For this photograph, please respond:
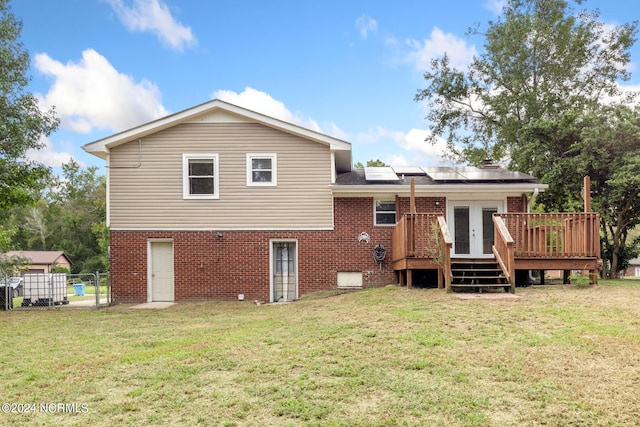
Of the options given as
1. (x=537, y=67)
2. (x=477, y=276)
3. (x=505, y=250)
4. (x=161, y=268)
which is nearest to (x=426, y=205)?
(x=477, y=276)

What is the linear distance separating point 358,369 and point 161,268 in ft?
34.9

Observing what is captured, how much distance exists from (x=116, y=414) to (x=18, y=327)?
722cm

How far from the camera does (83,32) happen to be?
2019 centimetres

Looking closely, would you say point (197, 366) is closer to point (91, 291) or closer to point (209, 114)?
point (209, 114)

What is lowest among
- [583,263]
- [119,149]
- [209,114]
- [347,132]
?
[583,263]

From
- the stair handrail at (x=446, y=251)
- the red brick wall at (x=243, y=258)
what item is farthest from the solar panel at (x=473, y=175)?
the stair handrail at (x=446, y=251)

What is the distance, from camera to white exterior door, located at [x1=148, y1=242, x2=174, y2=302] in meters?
14.3

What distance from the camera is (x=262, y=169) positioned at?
1430 cm

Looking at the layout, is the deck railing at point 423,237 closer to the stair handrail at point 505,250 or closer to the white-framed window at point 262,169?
the stair handrail at point 505,250

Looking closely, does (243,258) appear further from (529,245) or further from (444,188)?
(529,245)

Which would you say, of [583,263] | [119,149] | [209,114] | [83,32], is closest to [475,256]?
[583,263]

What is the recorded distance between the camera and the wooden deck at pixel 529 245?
35.1 ft

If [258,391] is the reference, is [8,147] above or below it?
above

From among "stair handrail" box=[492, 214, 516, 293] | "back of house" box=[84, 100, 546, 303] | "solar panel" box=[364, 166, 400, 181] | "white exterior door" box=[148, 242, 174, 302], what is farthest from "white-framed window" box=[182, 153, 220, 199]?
"stair handrail" box=[492, 214, 516, 293]
